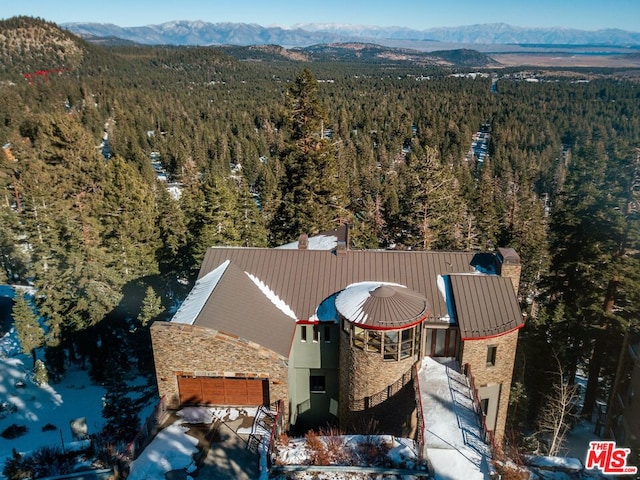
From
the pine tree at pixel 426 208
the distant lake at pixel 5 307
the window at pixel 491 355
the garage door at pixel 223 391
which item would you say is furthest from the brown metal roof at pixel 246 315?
the distant lake at pixel 5 307

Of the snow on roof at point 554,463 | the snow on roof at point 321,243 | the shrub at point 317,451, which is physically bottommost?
the snow on roof at point 554,463

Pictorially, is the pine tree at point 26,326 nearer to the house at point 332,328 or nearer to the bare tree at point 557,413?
the house at point 332,328

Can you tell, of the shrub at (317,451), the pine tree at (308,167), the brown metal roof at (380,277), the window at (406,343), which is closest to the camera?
the shrub at (317,451)

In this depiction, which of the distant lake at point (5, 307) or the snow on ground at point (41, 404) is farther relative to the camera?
the distant lake at point (5, 307)

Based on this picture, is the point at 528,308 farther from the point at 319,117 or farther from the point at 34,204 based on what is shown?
the point at 34,204

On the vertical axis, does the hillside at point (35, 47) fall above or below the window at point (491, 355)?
above

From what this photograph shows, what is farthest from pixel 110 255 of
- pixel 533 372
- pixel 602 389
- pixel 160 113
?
pixel 160 113

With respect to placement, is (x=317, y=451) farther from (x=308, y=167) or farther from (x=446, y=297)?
(x=308, y=167)
